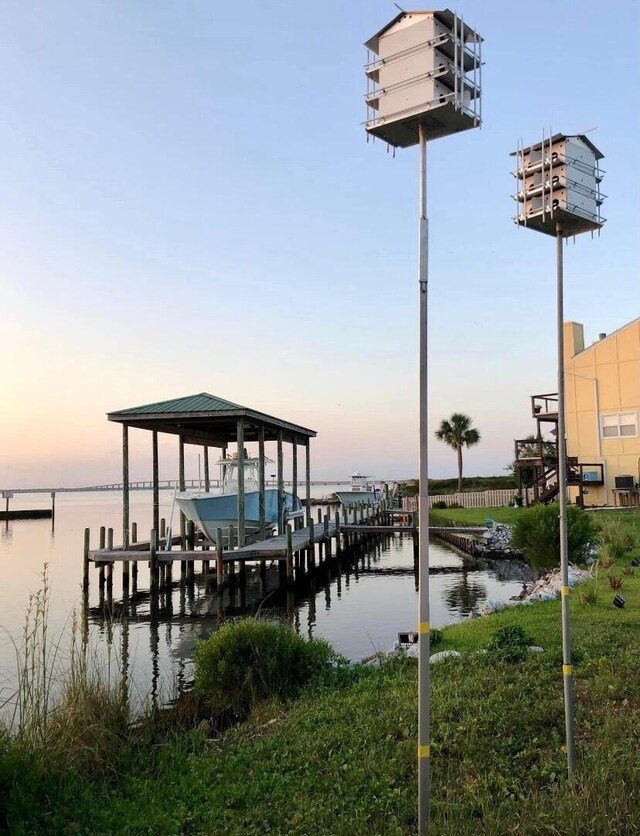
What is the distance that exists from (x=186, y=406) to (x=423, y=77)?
1595 cm

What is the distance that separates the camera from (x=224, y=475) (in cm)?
2425

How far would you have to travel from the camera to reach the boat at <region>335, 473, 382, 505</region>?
156ft

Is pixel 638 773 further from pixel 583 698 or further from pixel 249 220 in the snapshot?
pixel 249 220

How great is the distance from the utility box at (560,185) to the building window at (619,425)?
2613 centimetres

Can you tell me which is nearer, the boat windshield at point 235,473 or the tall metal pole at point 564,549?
the tall metal pole at point 564,549

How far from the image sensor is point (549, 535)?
16031 millimetres

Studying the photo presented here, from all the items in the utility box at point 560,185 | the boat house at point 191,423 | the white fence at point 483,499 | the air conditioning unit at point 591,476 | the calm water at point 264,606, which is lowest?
→ the calm water at point 264,606

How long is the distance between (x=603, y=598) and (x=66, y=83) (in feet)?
48.9

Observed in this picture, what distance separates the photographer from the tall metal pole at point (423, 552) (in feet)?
12.6

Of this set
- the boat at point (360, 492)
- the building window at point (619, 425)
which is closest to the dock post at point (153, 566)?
the building window at point (619, 425)

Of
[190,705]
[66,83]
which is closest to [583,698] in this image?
[190,705]

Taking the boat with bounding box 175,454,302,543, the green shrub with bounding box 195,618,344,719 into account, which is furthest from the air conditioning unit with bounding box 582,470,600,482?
the green shrub with bounding box 195,618,344,719

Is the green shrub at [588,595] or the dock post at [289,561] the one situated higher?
the green shrub at [588,595]

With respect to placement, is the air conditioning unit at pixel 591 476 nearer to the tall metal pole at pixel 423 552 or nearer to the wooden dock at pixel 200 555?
the wooden dock at pixel 200 555
